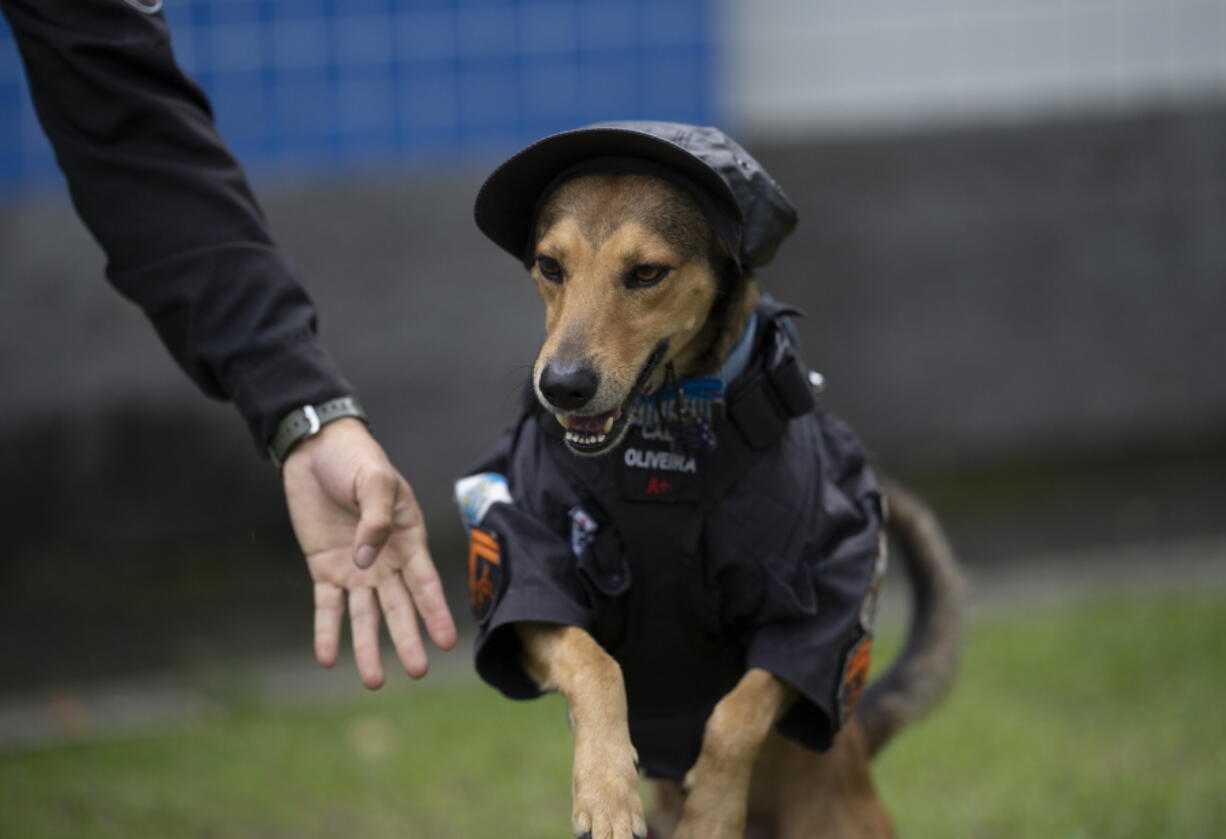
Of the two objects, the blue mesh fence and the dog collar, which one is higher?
the dog collar

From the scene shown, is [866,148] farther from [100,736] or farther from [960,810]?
[100,736]

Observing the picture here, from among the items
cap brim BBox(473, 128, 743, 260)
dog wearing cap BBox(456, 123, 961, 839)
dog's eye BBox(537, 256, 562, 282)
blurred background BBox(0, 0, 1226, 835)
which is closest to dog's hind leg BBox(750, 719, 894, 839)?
dog wearing cap BBox(456, 123, 961, 839)

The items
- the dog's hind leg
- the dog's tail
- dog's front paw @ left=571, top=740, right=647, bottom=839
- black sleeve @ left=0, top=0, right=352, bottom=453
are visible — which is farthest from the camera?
the dog's tail

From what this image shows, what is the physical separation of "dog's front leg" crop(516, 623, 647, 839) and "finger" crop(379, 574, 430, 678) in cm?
20

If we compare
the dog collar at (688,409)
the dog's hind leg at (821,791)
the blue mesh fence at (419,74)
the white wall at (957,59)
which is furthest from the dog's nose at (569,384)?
the white wall at (957,59)

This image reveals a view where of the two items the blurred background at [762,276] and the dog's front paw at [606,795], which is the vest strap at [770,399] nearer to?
the dog's front paw at [606,795]

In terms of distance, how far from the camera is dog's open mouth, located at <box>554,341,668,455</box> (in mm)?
2715

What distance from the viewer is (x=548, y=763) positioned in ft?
15.8

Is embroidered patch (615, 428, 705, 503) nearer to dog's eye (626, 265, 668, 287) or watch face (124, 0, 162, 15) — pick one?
dog's eye (626, 265, 668, 287)

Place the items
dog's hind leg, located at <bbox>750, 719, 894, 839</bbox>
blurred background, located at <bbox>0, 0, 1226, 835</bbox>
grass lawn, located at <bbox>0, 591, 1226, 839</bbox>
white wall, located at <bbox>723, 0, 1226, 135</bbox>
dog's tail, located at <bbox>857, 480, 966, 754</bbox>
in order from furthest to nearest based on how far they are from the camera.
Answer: white wall, located at <bbox>723, 0, 1226, 135</bbox>
blurred background, located at <bbox>0, 0, 1226, 835</bbox>
grass lawn, located at <bbox>0, 591, 1226, 839</bbox>
dog's tail, located at <bbox>857, 480, 966, 754</bbox>
dog's hind leg, located at <bbox>750, 719, 894, 839</bbox>

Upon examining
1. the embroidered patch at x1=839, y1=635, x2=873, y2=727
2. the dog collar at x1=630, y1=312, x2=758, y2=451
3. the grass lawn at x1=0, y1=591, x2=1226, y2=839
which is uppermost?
the dog collar at x1=630, y1=312, x2=758, y2=451

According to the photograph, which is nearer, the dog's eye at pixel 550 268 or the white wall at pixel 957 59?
the dog's eye at pixel 550 268

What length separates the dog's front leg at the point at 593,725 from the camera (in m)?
2.50

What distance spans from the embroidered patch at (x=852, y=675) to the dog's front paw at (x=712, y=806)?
0.25 meters
